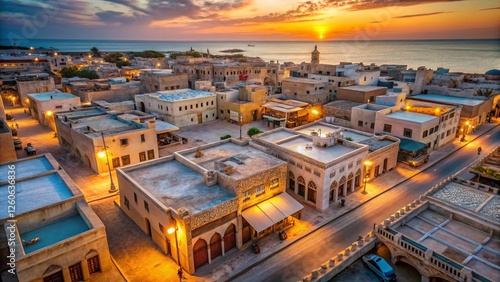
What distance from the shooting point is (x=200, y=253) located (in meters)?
21.6

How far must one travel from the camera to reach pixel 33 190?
23000mm

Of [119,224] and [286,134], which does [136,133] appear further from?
[286,134]

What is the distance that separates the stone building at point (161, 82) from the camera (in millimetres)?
66500

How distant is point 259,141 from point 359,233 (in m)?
14.5

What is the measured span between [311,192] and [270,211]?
718 cm

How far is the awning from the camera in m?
23.1

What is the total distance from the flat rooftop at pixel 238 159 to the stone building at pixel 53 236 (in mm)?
10541

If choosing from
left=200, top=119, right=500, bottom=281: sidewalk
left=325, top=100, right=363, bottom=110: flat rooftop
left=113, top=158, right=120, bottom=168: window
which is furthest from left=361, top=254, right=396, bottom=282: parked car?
left=325, top=100, right=363, bottom=110: flat rooftop

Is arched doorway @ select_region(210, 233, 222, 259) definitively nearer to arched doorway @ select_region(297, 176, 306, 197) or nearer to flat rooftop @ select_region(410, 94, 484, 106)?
arched doorway @ select_region(297, 176, 306, 197)

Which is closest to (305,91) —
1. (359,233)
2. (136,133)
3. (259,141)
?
(259,141)

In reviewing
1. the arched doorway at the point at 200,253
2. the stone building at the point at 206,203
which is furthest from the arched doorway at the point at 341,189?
the arched doorway at the point at 200,253

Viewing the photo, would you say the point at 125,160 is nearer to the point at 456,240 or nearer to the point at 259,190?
the point at 259,190

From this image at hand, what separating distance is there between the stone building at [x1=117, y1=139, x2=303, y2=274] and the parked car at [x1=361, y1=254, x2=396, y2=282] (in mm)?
7389

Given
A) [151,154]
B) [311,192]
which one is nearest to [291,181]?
[311,192]
